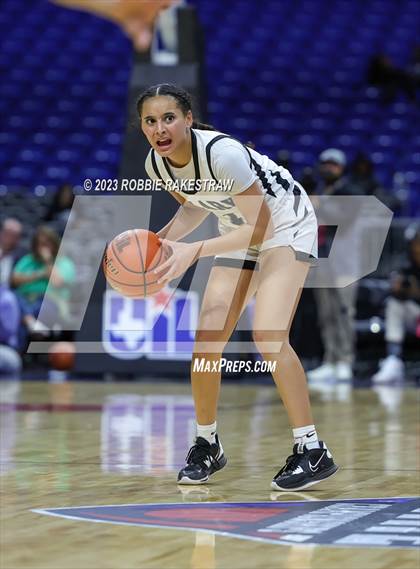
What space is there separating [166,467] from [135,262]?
1.13 meters

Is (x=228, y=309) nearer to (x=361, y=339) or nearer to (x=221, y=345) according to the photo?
(x=221, y=345)

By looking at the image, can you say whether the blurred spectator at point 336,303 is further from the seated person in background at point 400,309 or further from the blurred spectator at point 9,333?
the blurred spectator at point 9,333

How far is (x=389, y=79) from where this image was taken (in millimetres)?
16609

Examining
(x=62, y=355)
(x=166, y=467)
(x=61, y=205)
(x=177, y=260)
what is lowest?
(x=62, y=355)

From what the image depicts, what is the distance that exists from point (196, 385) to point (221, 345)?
19 cm

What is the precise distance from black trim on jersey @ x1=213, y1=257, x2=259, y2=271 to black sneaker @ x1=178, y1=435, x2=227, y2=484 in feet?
2.35

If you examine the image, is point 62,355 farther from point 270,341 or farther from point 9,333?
A: point 270,341

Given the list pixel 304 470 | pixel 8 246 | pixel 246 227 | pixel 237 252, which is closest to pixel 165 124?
pixel 246 227

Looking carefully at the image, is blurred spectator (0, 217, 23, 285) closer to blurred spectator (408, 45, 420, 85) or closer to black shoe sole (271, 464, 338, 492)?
black shoe sole (271, 464, 338, 492)

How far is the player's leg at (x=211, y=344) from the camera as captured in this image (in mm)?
4582

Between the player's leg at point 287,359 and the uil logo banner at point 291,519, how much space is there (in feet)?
1.05

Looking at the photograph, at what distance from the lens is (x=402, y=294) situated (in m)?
9.98

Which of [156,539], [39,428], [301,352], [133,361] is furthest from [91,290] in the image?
[156,539]

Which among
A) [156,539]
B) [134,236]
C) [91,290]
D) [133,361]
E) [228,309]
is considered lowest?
[133,361]
